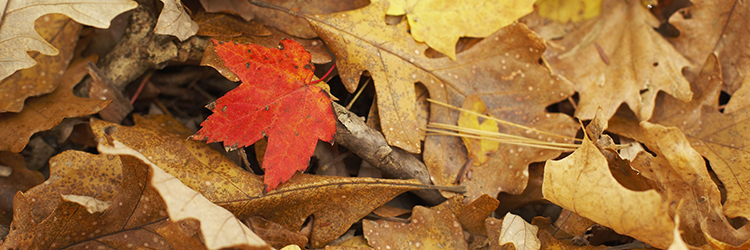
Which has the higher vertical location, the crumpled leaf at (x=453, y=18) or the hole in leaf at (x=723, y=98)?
the crumpled leaf at (x=453, y=18)

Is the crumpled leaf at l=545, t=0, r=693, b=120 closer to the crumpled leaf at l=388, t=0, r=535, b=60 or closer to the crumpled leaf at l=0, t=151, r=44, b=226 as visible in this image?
the crumpled leaf at l=388, t=0, r=535, b=60

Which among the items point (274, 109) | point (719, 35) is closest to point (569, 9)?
point (719, 35)

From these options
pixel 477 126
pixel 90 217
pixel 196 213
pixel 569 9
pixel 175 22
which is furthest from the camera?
pixel 569 9

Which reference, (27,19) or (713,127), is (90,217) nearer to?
(27,19)

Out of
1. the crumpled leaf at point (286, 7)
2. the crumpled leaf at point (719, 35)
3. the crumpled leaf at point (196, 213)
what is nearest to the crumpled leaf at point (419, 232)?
the crumpled leaf at point (196, 213)

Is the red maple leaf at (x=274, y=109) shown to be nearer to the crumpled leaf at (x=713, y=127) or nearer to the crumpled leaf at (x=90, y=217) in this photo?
the crumpled leaf at (x=90, y=217)

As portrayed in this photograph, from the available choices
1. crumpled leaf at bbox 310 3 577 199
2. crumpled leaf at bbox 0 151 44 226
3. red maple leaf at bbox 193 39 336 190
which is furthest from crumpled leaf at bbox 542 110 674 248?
crumpled leaf at bbox 0 151 44 226

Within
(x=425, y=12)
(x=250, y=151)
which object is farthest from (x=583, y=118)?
(x=250, y=151)
